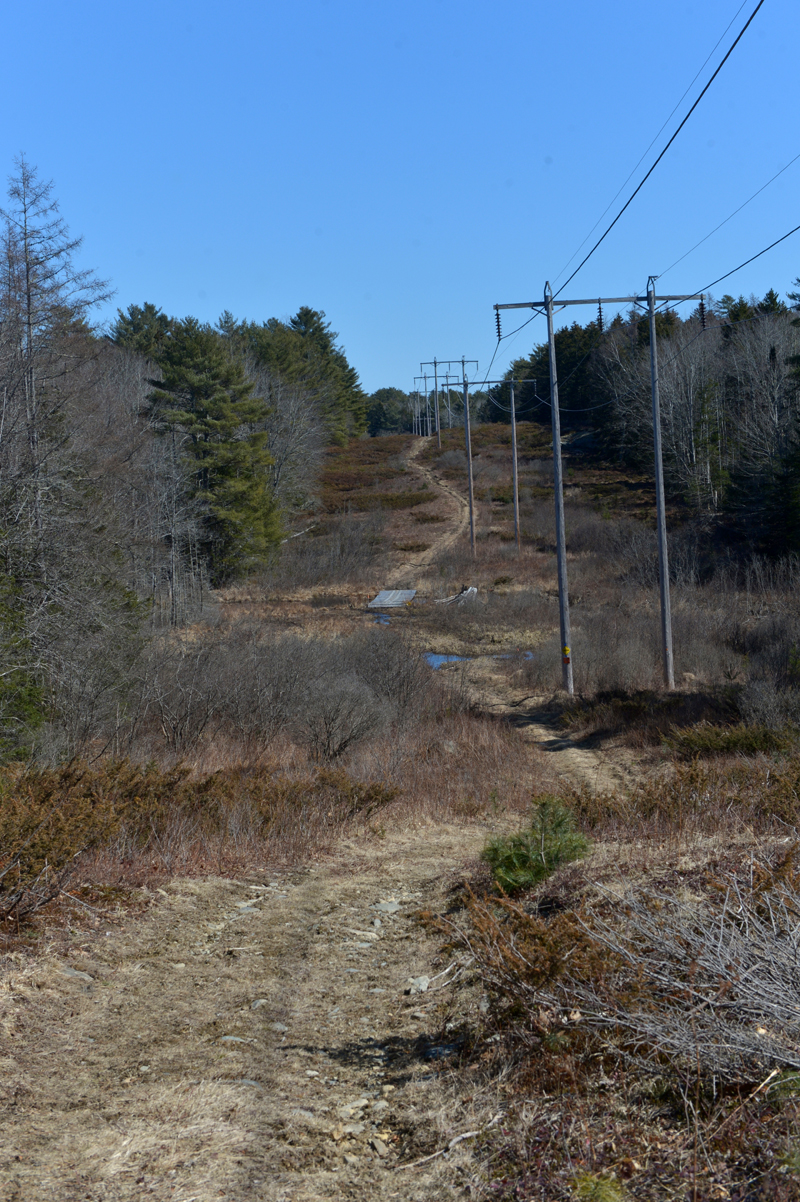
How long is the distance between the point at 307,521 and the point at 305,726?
43.3 m

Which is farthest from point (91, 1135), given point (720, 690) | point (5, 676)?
point (720, 690)

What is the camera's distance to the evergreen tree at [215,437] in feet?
131

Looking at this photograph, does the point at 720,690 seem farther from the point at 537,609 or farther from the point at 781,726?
the point at 537,609

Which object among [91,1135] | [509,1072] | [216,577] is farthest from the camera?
[216,577]

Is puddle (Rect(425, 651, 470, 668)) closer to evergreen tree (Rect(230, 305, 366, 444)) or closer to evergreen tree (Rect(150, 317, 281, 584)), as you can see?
evergreen tree (Rect(150, 317, 281, 584))

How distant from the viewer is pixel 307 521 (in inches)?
2248

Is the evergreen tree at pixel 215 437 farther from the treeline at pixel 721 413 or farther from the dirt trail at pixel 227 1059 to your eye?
the dirt trail at pixel 227 1059

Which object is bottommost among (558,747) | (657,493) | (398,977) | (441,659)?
(558,747)

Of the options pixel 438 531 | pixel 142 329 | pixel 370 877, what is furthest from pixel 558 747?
pixel 142 329

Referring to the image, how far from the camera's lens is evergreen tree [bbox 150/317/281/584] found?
1575 inches

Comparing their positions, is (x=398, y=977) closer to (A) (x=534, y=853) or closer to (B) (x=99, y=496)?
(A) (x=534, y=853)

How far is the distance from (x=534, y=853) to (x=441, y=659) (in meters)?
21.0

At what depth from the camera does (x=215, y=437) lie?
4122 centimetres

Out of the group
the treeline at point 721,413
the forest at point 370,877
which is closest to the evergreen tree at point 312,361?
the treeline at point 721,413
